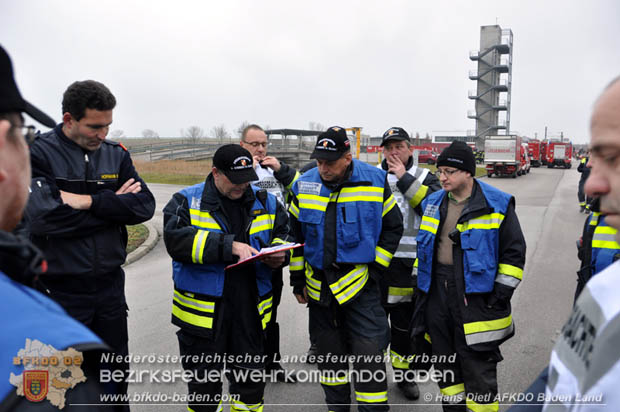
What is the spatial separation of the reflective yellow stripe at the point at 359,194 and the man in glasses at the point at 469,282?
51cm

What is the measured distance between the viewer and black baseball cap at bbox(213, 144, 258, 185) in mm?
3041

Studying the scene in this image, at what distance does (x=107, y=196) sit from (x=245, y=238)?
99cm

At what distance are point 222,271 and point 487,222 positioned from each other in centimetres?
193

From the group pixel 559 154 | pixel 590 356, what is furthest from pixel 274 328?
pixel 559 154

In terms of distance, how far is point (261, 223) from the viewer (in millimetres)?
3211

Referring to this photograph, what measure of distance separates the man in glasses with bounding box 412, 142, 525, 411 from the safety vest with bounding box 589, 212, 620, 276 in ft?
2.08

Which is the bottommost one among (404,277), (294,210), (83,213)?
(404,277)

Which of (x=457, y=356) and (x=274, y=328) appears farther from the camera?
(x=274, y=328)

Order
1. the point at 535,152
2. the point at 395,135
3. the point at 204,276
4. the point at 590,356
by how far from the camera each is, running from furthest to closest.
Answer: the point at 535,152 → the point at 395,135 → the point at 204,276 → the point at 590,356

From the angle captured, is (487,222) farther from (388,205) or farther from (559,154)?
(559,154)

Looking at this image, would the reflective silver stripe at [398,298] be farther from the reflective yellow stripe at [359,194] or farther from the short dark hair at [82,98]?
the short dark hair at [82,98]

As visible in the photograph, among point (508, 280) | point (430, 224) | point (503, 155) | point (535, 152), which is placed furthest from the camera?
point (535, 152)

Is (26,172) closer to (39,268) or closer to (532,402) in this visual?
(39,268)

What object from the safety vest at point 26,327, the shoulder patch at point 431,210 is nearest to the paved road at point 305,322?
the shoulder patch at point 431,210
